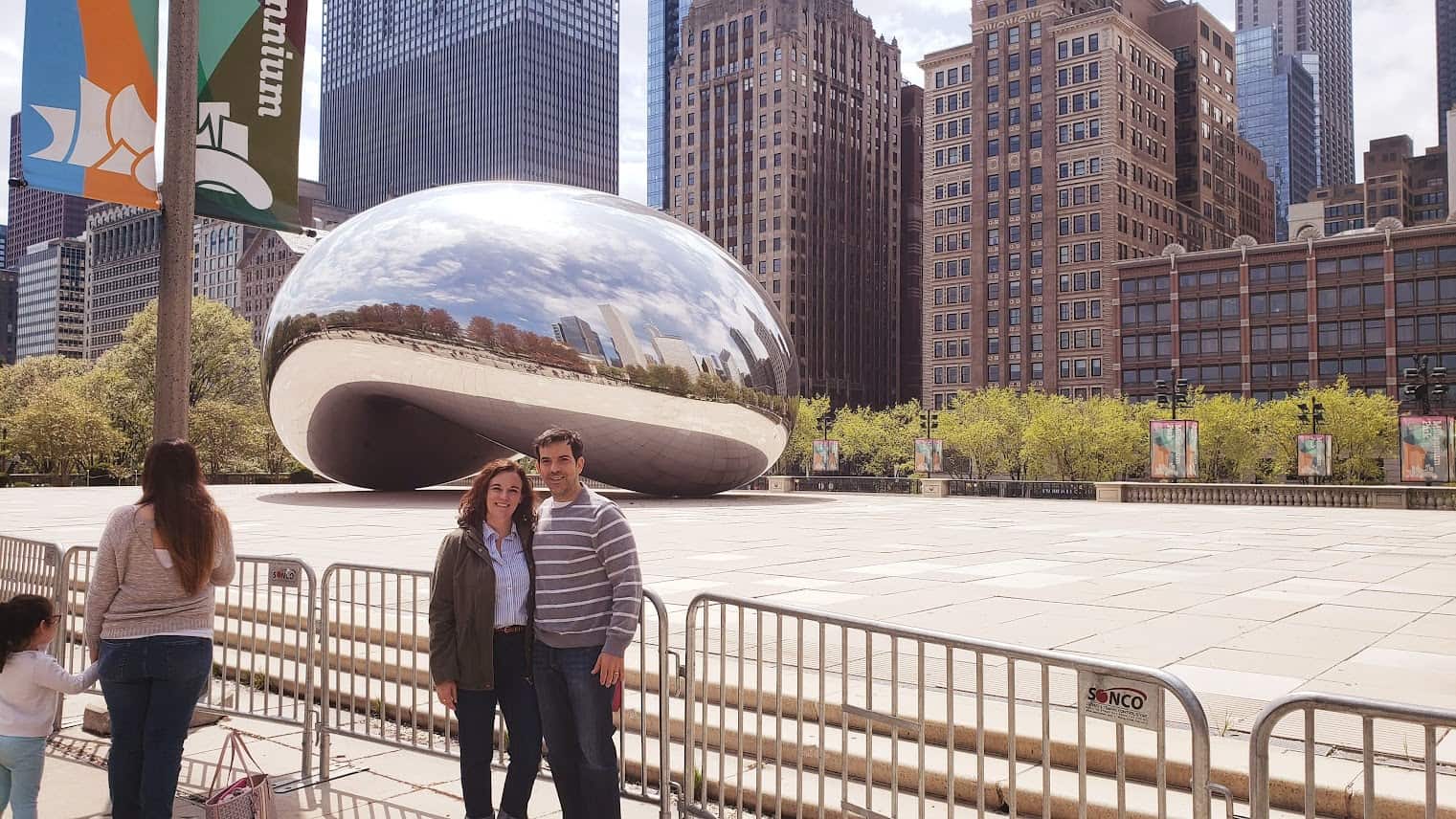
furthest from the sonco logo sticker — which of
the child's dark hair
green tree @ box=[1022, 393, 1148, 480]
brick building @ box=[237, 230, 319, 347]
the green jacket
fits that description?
brick building @ box=[237, 230, 319, 347]

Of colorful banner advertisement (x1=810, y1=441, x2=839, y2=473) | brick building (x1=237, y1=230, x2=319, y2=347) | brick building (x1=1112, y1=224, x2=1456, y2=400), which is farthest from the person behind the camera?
brick building (x1=237, y1=230, x2=319, y2=347)

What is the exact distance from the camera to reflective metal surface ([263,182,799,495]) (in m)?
26.6

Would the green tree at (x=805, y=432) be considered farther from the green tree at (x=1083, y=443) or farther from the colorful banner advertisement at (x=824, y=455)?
the colorful banner advertisement at (x=824, y=455)

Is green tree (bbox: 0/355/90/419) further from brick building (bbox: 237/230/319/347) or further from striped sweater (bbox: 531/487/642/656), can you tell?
brick building (bbox: 237/230/319/347)

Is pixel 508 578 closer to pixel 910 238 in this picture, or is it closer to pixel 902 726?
pixel 902 726

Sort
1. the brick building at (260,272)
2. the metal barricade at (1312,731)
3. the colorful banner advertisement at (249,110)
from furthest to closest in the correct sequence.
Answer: the brick building at (260,272), the colorful banner advertisement at (249,110), the metal barricade at (1312,731)

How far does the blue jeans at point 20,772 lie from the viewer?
509 centimetres

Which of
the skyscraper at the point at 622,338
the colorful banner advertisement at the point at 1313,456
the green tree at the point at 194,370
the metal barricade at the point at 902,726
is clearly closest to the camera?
the metal barricade at the point at 902,726

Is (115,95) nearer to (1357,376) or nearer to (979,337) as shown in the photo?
(1357,376)

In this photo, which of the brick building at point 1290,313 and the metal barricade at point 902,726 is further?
the brick building at point 1290,313

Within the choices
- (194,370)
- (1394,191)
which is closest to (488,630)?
(194,370)

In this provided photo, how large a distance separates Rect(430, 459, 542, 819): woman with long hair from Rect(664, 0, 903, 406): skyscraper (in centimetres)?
13916

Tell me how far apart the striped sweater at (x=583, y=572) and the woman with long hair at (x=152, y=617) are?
155 cm

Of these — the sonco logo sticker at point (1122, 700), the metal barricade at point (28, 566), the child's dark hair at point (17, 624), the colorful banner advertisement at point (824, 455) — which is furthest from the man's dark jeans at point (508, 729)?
the colorful banner advertisement at point (824, 455)
